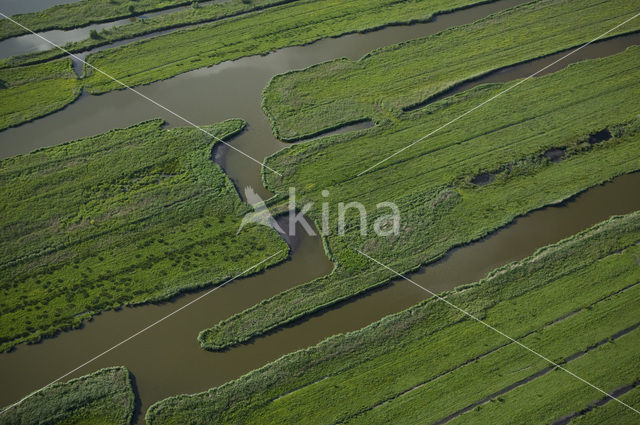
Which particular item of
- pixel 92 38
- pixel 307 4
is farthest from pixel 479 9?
pixel 92 38

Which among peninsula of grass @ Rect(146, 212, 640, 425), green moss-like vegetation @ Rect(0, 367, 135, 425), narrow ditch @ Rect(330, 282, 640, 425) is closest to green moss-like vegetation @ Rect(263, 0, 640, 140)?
peninsula of grass @ Rect(146, 212, 640, 425)

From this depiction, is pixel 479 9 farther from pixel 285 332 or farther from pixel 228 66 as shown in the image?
pixel 285 332

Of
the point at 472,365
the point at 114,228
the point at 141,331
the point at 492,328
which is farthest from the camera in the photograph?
the point at 114,228

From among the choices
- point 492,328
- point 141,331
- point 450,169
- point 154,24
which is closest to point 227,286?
point 141,331

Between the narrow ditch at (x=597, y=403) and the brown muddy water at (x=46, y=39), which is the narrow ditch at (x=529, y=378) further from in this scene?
the brown muddy water at (x=46, y=39)

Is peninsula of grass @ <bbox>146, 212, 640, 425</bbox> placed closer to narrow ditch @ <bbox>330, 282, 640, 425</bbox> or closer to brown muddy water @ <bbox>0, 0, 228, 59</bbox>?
narrow ditch @ <bbox>330, 282, 640, 425</bbox>

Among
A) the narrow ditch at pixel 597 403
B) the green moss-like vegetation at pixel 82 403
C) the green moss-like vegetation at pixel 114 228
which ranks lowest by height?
the narrow ditch at pixel 597 403

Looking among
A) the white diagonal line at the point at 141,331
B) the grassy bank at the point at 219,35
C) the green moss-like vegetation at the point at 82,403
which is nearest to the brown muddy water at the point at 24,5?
the grassy bank at the point at 219,35

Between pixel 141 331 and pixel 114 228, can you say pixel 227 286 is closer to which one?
pixel 141 331
